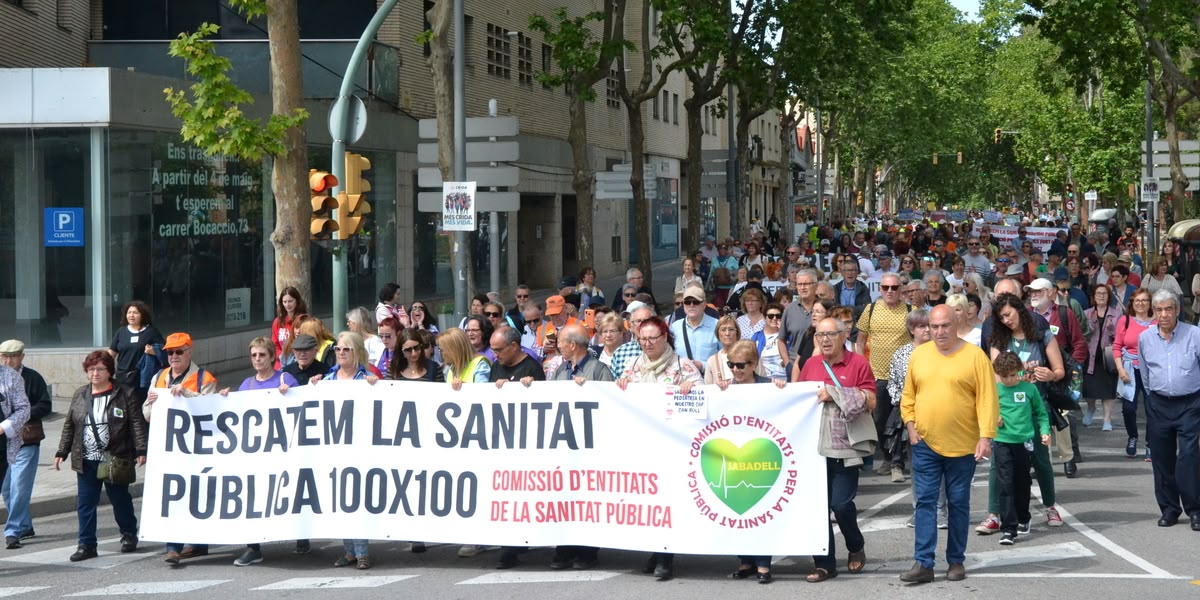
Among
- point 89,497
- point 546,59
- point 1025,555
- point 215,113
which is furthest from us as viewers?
point 546,59

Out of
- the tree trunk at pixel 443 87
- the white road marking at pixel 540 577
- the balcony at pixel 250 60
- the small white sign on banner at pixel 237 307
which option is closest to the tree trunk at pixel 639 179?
the balcony at pixel 250 60

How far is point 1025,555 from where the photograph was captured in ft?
32.7

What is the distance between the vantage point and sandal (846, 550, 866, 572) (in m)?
9.44

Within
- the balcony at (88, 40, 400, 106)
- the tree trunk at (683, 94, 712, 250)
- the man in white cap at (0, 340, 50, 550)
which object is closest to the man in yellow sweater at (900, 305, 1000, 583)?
the man in white cap at (0, 340, 50, 550)

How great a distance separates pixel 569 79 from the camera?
92.3ft

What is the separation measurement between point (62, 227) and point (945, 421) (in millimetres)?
13969

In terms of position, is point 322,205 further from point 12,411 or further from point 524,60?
point 524,60

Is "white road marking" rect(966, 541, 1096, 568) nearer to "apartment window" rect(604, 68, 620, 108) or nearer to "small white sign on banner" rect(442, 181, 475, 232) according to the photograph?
"small white sign on banner" rect(442, 181, 475, 232)

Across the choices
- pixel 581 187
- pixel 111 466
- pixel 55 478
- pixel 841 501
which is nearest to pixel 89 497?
pixel 111 466

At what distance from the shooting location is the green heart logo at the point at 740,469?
9.29m

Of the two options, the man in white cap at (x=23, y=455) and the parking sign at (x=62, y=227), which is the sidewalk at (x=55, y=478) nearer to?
the man in white cap at (x=23, y=455)

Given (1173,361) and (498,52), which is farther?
(498,52)

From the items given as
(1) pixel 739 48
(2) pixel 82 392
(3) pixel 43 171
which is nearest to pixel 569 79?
(1) pixel 739 48

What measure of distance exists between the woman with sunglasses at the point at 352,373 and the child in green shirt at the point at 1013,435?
4.08 m
